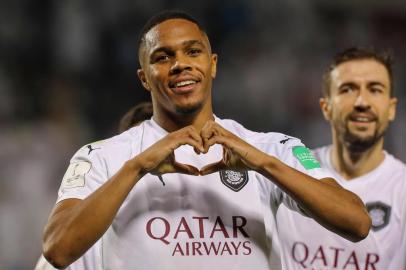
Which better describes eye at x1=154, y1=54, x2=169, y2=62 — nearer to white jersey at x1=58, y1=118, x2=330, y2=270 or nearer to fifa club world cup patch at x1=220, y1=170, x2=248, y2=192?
white jersey at x1=58, y1=118, x2=330, y2=270

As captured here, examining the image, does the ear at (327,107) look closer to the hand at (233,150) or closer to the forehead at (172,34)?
the forehead at (172,34)

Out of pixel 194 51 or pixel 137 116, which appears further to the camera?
pixel 137 116

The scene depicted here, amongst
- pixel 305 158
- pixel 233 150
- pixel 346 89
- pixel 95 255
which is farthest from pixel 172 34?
pixel 346 89

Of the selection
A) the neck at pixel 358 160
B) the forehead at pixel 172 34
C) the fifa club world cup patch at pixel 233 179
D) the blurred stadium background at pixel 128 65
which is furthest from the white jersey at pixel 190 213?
the blurred stadium background at pixel 128 65

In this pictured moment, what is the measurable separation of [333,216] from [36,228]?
14.2ft

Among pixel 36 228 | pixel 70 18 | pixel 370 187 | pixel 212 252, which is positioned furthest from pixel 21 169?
pixel 212 252

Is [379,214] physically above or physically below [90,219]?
above

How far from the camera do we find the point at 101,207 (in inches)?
125

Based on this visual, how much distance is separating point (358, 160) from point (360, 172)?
67 mm

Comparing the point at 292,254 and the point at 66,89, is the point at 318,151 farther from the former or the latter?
the point at 66,89

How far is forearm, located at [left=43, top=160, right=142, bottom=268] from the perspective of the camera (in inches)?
126

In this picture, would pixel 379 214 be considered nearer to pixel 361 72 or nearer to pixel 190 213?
pixel 361 72

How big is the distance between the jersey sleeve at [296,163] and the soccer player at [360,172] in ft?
2.81

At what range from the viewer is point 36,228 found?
7176 millimetres
